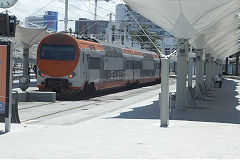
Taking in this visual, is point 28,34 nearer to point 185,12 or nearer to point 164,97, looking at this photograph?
point 185,12

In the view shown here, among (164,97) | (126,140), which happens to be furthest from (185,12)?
(126,140)

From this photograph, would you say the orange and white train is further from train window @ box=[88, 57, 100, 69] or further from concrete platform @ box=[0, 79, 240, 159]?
concrete platform @ box=[0, 79, 240, 159]

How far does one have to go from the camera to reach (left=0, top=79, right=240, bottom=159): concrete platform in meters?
8.82

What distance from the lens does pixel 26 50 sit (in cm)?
3912

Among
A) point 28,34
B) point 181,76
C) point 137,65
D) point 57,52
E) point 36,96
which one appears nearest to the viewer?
point 181,76

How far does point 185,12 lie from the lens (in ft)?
53.0

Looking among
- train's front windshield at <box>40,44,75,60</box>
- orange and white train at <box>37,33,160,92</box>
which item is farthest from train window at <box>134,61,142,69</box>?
train's front windshield at <box>40,44,75,60</box>

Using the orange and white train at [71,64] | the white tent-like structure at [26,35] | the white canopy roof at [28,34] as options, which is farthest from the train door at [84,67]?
the white canopy roof at [28,34]

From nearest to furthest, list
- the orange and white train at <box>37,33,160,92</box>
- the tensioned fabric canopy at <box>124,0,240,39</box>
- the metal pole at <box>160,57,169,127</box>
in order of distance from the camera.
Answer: the metal pole at <box>160,57,169,127</box> → the tensioned fabric canopy at <box>124,0,240,39</box> → the orange and white train at <box>37,33,160,92</box>

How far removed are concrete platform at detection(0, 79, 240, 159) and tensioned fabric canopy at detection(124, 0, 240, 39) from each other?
3.52 metres

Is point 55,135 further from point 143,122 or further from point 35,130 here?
point 143,122

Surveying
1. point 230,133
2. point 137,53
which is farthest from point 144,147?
point 137,53

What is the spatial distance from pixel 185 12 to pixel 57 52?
405 inches

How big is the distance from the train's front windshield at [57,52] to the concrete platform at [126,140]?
1015 cm
